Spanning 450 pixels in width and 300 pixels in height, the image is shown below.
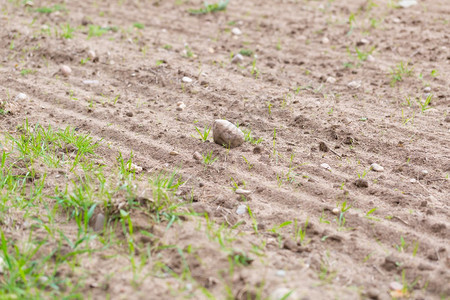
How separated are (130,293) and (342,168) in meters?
1.74

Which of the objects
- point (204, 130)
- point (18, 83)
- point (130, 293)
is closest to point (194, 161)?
point (204, 130)

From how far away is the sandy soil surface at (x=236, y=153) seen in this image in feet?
7.94

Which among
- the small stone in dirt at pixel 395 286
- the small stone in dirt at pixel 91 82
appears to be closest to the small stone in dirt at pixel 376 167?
the small stone in dirt at pixel 395 286

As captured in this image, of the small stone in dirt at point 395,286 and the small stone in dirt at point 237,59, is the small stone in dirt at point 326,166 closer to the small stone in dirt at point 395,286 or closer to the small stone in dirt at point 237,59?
the small stone in dirt at point 395,286

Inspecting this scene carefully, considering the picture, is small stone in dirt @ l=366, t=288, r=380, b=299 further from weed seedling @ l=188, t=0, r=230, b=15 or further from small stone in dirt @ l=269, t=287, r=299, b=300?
weed seedling @ l=188, t=0, r=230, b=15

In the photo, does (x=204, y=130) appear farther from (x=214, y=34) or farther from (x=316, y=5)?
(x=316, y=5)

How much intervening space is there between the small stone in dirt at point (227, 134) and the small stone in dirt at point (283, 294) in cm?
146

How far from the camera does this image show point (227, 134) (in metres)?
3.46

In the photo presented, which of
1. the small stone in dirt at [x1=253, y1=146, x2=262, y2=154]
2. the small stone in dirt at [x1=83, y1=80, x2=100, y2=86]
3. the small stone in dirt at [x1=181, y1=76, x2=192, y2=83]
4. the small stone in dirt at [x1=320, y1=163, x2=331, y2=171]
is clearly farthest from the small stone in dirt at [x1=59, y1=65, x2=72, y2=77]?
the small stone in dirt at [x1=320, y1=163, x2=331, y2=171]

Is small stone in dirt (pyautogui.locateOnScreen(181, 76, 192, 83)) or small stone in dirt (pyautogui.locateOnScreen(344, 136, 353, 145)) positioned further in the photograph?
small stone in dirt (pyautogui.locateOnScreen(181, 76, 192, 83))

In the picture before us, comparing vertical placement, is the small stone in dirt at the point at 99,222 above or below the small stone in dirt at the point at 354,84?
below

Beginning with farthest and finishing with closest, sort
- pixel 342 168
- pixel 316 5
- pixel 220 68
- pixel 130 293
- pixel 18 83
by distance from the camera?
1. pixel 316 5
2. pixel 220 68
3. pixel 18 83
4. pixel 342 168
5. pixel 130 293

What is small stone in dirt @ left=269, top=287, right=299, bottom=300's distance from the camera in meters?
2.18

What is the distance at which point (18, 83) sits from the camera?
433 cm
